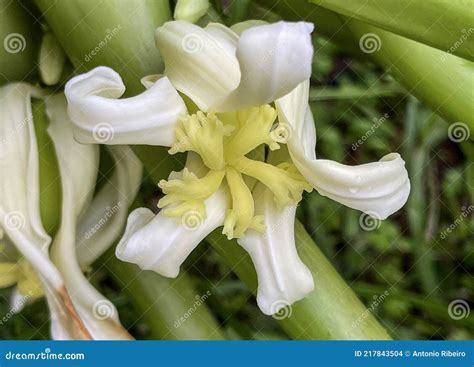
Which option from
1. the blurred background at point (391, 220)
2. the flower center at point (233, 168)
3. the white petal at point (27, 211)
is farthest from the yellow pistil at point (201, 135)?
the blurred background at point (391, 220)

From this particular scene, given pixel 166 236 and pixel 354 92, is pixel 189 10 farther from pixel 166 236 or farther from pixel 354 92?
pixel 354 92

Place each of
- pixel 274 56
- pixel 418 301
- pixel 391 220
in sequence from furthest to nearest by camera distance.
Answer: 1. pixel 391 220
2. pixel 418 301
3. pixel 274 56

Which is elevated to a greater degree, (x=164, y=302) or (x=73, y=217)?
(x=73, y=217)

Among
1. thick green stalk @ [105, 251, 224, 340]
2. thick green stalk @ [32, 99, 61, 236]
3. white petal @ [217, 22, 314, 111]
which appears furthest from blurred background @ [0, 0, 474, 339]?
white petal @ [217, 22, 314, 111]

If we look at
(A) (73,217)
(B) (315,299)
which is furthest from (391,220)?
(A) (73,217)

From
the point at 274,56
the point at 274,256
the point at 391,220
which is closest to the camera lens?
the point at 274,56

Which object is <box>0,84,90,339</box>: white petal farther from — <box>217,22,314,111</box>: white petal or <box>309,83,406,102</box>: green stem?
<box>309,83,406,102</box>: green stem

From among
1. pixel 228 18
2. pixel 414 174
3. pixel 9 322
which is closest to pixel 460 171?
pixel 414 174
